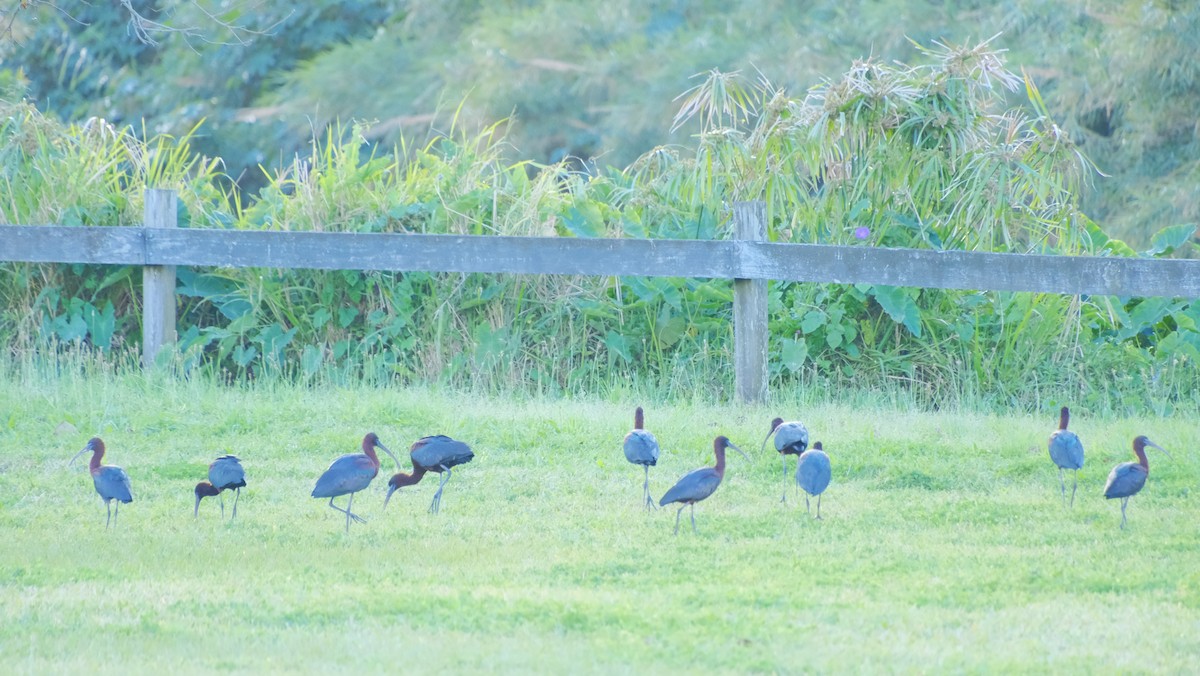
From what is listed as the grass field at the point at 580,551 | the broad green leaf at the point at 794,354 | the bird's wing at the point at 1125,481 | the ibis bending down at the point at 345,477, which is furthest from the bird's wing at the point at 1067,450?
the broad green leaf at the point at 794,354

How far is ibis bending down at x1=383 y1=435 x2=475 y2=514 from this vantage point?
7051 millimetres

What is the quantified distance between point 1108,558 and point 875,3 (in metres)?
21.8

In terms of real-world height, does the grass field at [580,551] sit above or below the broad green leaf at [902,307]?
below

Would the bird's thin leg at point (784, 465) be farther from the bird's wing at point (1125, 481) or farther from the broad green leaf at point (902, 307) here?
the broad green leaf at point (902, 307)

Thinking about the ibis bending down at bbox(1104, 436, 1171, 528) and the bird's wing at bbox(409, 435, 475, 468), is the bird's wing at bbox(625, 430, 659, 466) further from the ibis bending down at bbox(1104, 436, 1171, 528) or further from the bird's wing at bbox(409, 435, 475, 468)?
the ibis bending down at bbox(1104, 436, 1171, 528)

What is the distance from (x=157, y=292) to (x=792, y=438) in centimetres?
574

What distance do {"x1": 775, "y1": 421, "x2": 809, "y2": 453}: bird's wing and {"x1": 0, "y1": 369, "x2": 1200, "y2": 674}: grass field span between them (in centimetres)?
30

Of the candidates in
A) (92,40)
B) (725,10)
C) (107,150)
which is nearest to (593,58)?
(725,10)

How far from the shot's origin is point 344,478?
6.58 meters

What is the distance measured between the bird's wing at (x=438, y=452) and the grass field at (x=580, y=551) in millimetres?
281

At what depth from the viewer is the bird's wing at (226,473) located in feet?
21.8

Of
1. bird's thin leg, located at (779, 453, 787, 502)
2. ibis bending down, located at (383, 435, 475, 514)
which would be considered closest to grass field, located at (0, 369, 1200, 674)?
bird's thin leg, located at (779, 453, 787, 502)

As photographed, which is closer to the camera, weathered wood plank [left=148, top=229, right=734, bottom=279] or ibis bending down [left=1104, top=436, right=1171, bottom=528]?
ibis bending down [left=1104, top=436, right=1171, bottom=528]

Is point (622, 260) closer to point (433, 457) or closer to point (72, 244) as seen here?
point (433, 457)
